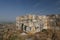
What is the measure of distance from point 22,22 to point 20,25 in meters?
0.17

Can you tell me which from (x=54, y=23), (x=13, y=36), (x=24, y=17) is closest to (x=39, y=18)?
(x=24, y=17)

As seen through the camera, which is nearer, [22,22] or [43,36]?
[43,36]

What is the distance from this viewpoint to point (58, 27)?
4566mm

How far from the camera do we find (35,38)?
4.29 meters

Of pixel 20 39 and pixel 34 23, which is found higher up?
pixel 34 23

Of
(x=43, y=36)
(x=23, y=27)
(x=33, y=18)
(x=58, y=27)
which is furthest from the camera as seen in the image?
(x=33, y=18)

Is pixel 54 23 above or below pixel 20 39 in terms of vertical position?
above

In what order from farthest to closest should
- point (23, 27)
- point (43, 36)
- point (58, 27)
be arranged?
point (23, 27)
point (58, 27)
point (43, 36)

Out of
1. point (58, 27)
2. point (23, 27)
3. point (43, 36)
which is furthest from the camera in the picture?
point (23, 27)

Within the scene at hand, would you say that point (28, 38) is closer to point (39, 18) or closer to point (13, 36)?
point (13, 36)

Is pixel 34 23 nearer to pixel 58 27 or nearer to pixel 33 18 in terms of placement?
pixel 33 18

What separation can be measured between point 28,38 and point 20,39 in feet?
0.82

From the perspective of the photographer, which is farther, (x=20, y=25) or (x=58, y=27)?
(x=20, y=25)

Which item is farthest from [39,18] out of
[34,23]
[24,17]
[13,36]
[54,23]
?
[13,36]
